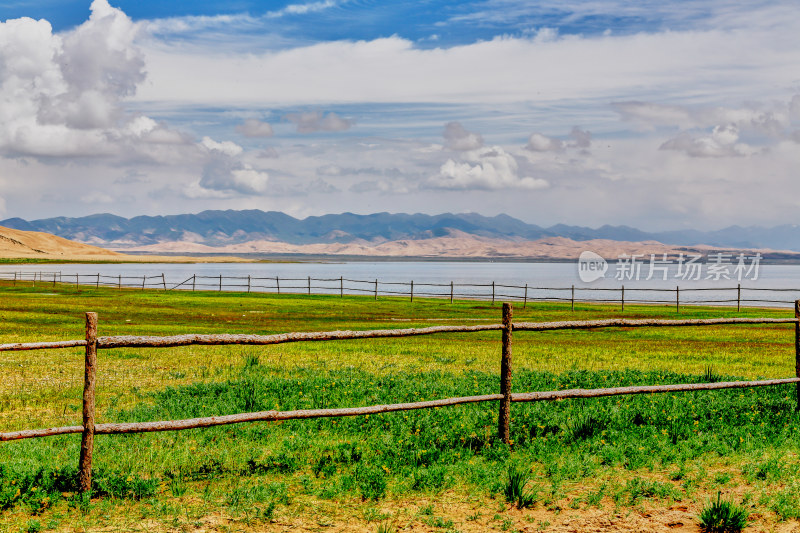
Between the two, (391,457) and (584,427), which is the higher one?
(584,427)

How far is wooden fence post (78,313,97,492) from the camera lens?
23.8 ft

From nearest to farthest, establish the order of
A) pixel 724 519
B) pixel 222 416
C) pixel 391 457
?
pixel 724 519, pixel 222 416, pixel 391 457

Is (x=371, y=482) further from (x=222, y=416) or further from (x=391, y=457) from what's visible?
(x=222, y=416)

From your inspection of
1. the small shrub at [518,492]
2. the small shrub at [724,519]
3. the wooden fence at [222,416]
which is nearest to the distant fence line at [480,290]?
the wooden fence at [222,416]

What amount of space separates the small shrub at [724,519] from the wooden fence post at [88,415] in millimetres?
5926

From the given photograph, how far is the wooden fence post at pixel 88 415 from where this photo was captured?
7.24 metres

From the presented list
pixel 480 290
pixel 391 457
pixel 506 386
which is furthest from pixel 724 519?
pixel 480 290

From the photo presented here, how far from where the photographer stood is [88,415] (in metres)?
7.37

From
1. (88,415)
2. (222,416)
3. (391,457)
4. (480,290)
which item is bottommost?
(480,290)

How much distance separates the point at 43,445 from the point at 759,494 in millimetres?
8433

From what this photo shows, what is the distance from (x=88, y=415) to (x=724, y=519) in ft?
20.3

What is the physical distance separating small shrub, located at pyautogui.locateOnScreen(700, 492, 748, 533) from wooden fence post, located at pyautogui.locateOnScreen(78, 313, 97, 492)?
5926 millimetres

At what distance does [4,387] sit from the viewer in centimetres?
1398

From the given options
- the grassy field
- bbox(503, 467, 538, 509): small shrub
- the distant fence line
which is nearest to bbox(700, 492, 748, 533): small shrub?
the grassy field
